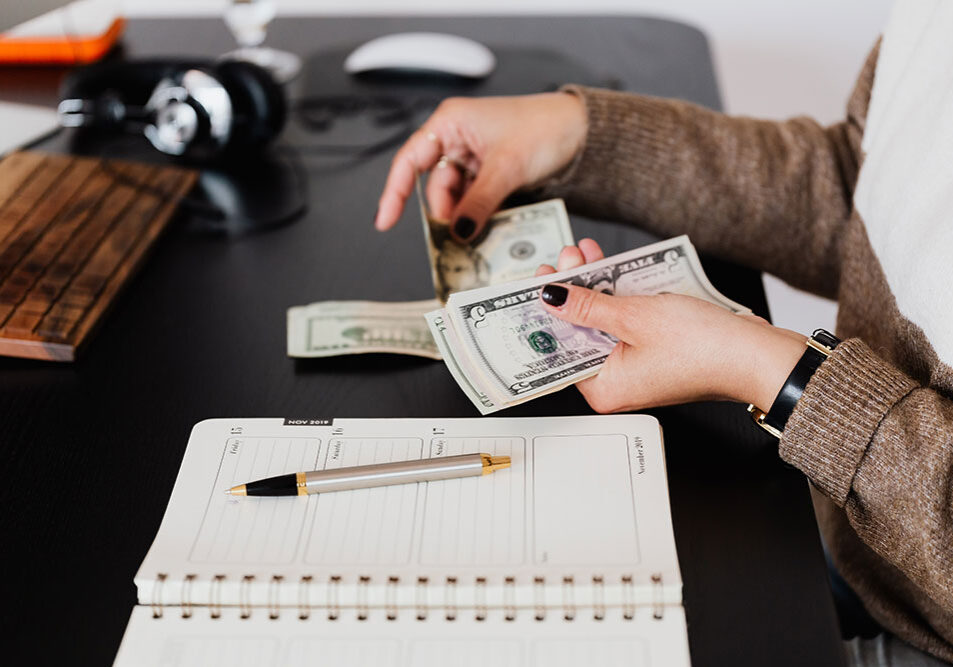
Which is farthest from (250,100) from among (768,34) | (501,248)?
(768,34)

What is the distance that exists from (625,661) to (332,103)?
93 centimetres

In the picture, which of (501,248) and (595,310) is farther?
(501,248)

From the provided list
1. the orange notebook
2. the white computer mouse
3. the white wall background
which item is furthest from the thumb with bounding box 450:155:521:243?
the white wall background

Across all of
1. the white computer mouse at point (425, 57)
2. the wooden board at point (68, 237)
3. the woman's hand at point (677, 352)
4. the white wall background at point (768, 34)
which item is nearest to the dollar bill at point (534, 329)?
the woman's hand at point (677, 352)

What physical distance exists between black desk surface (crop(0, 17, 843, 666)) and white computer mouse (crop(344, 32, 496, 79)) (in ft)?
0.80

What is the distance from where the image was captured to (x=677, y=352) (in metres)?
0.70

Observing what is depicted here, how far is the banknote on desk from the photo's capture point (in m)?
0.81

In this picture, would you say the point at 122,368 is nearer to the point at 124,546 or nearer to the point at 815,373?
the point at 124,546

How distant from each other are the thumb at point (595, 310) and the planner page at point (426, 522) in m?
0.08

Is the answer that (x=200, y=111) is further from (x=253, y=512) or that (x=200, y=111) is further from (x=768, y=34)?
(x=768, y=34)

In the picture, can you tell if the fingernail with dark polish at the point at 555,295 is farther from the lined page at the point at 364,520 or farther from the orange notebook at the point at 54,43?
the orange notebook at the point at 54,43

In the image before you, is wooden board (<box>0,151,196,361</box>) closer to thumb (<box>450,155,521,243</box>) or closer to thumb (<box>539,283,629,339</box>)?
thumb (<box>450,155,521,243</box>)

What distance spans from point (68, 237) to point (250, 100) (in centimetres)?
29

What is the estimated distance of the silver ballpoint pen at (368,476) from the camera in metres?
0.63
